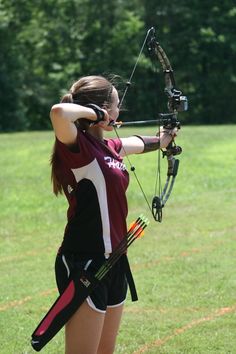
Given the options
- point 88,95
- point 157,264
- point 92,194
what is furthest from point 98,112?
point 157,264

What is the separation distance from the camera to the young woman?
Result: 2.87 m

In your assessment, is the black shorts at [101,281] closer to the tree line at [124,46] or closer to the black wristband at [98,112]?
the black wristband at [98,112]

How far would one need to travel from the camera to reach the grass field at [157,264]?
4.74 meters

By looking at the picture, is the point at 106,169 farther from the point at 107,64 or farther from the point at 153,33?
the point at 107,64

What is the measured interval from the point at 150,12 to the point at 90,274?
38720 mm

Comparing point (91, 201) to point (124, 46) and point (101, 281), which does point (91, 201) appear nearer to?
point (101, 281)

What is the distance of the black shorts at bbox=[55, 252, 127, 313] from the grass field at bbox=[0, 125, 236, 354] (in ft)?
4.89

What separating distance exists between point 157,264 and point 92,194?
4.01m

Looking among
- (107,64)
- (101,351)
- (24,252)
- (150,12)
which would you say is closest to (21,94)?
(107,64)

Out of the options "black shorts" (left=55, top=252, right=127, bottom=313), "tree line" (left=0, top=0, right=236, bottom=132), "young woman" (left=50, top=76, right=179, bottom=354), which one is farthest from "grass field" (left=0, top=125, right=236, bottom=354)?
"tree line" (left=0, top=0, right=236, bottom=132)

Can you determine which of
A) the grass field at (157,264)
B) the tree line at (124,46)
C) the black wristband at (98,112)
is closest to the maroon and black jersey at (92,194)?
the black wristband at (98,112)

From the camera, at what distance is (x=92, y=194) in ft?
9.57

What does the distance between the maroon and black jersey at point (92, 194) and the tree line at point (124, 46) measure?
3254 centimetres

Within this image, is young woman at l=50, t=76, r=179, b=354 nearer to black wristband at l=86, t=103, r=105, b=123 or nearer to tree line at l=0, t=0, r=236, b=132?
black wristband at l=86, t=103, r=105, b=123
